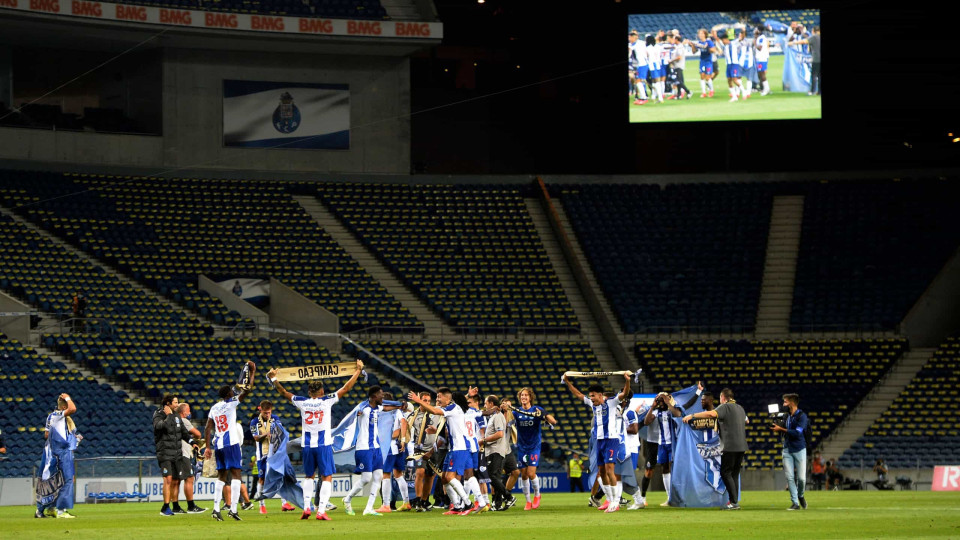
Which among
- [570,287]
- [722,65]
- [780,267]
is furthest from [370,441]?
[722,65]

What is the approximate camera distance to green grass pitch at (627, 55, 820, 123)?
5366 centimetres

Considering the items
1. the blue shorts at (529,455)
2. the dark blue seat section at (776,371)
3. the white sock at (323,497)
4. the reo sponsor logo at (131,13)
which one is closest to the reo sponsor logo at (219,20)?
the reo sponsor logo at (131,13)

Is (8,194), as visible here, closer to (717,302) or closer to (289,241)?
(289,241)

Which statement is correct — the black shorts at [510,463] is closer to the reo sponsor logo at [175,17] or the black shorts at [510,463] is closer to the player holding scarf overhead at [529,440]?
the player holding scarf overhead at [529,440]

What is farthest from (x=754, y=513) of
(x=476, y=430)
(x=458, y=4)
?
(x=458, y=4)

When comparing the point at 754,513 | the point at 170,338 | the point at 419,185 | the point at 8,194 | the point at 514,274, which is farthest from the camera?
the point at 419,185

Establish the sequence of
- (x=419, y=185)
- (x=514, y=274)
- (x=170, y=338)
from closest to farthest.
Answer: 1. (x=170, y=338)
2. (x=514, y=274)
3. (x=419, y=185)

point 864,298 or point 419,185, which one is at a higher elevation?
point 419,185

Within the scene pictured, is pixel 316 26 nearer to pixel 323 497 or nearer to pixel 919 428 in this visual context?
pixel 919 428

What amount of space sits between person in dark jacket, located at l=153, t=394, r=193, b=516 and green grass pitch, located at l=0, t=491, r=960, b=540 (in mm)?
746

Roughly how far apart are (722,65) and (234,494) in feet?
122

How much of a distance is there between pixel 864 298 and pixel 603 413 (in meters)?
28.3

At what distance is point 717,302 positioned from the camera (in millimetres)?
49625

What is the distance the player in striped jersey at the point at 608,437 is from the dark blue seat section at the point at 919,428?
67.4 feet
